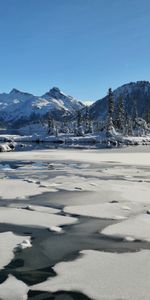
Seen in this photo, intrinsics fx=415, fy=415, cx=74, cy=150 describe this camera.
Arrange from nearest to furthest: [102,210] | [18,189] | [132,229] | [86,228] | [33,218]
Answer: [132,229], [86,228], [33,218], [102,210], [18,189]

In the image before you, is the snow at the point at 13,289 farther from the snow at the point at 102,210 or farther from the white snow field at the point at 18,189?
the white snow field at the point at 18,189

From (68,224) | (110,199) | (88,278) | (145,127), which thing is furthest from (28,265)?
(145,127)

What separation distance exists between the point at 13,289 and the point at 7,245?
10.1ft

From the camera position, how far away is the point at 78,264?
9648 mm

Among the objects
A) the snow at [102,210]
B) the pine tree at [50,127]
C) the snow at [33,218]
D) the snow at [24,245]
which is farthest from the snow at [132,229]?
the pine tree at [50,127]

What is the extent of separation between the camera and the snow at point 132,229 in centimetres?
1222

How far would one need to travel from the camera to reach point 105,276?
28.8 feet

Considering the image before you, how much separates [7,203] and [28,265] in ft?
27.3

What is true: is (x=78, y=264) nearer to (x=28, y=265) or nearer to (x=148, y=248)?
(x=28, y=265)

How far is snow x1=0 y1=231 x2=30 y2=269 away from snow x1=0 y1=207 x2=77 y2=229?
61.9 inches

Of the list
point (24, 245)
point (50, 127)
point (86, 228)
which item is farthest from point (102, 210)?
point (50, 127)

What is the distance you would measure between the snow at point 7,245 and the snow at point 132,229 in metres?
2.68

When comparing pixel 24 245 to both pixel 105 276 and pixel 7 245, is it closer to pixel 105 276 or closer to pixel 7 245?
pixel 7 245

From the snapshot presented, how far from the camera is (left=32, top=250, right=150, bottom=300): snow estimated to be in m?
7.90
